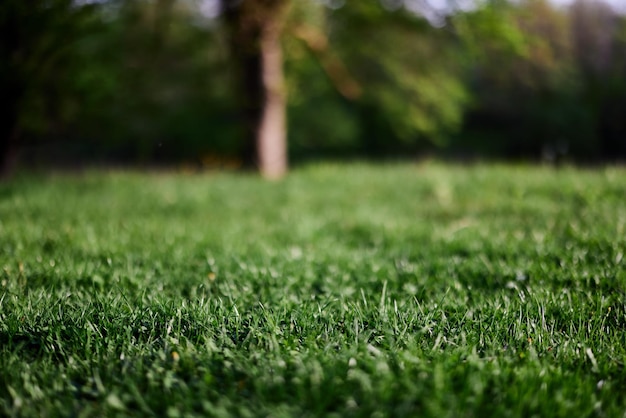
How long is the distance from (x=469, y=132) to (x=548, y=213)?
30183 millimetres

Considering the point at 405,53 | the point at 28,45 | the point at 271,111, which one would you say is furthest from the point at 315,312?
the point at 405,53

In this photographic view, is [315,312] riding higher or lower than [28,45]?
lower

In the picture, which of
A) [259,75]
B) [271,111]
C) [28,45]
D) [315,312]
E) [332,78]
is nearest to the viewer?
[315,312]

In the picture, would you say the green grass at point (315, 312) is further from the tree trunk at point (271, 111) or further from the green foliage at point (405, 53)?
the green foliage at point (405, 53)

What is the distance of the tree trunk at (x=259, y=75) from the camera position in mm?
9180

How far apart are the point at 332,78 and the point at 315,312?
9105 mm

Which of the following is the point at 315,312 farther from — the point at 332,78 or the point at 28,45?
the point at 332,78

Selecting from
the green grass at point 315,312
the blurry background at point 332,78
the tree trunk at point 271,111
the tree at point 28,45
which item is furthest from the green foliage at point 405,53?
the green grass at point 315,312

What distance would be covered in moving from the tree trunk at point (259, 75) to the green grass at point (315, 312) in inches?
165

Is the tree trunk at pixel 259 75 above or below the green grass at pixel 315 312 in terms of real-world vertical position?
above

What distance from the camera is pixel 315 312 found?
2.75 m

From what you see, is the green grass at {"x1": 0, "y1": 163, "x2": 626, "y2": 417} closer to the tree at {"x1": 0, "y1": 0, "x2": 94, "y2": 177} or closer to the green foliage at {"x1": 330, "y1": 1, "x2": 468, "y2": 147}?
the tree at {"x1": 0, "y1": 0, "x2": 94, "y2": 177}

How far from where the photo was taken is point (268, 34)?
938 centimetres

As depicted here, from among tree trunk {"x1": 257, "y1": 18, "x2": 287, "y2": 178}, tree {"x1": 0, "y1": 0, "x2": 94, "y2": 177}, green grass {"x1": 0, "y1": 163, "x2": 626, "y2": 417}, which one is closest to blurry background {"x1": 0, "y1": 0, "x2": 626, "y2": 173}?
tree {"x1": 0, "y1": 0, "x2": 94, "y2": 177}
